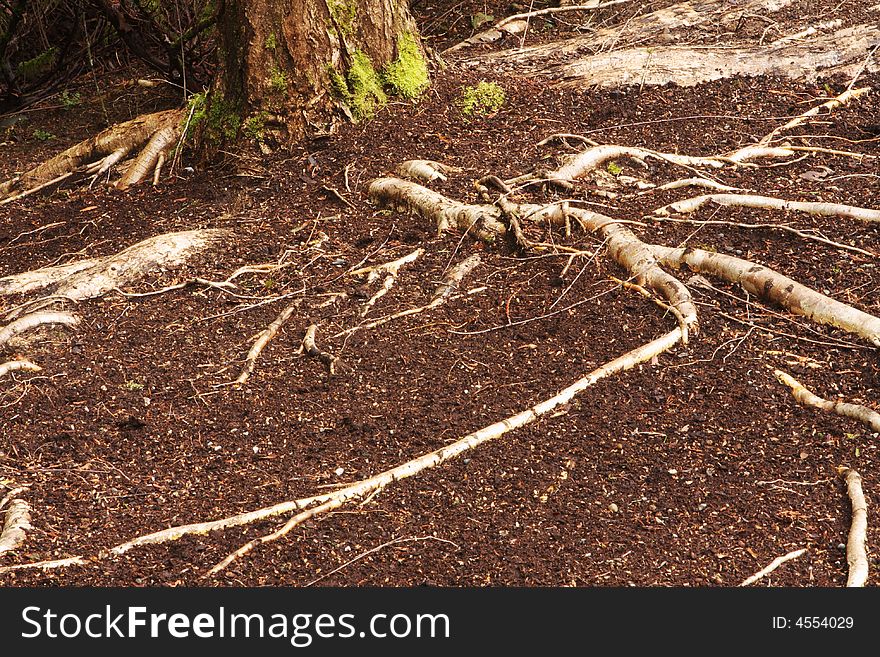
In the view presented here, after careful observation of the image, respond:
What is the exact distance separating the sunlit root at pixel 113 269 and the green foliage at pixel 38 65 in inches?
197

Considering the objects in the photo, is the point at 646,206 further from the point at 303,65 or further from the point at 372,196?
the point at 303,65

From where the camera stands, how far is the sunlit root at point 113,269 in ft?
15.8

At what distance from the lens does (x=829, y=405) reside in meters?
3.54

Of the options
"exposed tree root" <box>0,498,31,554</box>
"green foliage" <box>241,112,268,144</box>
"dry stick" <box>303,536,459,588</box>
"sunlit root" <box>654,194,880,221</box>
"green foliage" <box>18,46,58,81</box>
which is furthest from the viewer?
"green foliage" <box>18,46,58,81</box>

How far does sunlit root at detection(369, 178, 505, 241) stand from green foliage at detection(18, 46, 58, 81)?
210 inches

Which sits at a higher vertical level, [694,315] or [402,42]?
[402,42]

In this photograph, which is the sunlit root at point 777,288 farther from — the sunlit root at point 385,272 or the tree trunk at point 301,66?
the tree trunk at point 301,66

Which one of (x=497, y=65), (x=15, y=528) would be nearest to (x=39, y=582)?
(x=15, y=528)

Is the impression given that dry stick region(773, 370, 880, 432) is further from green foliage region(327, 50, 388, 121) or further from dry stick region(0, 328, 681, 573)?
green foliage region(327, 50, 388, 121)

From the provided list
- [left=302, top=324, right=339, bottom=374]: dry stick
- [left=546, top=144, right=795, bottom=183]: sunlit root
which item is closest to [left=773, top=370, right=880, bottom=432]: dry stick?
[left=302, top=324, right=339, bottom=374]: dry stick

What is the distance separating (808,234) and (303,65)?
3151 mm

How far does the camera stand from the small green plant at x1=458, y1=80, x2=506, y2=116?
6102 mm

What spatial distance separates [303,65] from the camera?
576 centimetres

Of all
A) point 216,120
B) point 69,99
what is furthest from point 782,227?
point 69,99
